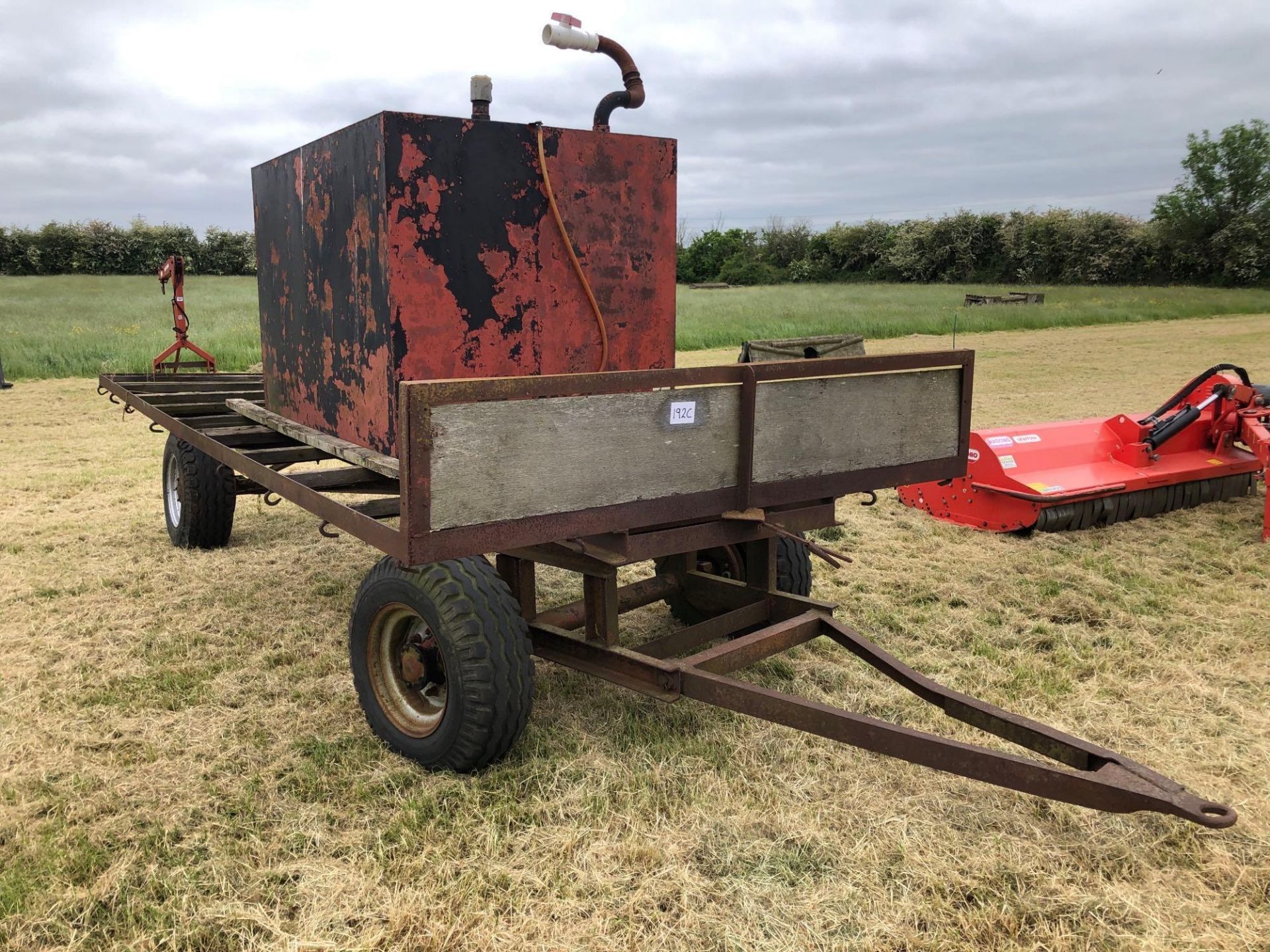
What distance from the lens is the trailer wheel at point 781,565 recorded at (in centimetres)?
394

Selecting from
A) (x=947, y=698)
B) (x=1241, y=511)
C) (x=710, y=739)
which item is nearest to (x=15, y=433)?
(x=710, y=739)

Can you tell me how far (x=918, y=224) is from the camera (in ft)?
148

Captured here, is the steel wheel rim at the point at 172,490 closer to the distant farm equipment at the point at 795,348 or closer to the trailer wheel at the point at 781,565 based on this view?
the trailer wheel at the point at 781,565

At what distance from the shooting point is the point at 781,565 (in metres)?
3.95

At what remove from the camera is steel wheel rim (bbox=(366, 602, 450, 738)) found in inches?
120

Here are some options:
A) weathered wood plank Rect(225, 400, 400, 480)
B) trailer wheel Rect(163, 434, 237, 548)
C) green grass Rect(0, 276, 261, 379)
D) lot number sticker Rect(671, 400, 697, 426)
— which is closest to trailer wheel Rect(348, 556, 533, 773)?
weathered wood plank Rect(225, 400, 400, 480)

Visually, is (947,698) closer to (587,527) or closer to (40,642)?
(587,527)

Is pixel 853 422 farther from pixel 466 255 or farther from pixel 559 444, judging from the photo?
pixel 466 255

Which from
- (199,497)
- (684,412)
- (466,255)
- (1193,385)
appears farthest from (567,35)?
(1193,385)

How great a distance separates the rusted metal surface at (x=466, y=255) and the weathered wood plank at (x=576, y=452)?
88 cm

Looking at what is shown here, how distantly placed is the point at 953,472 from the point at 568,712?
168 cm

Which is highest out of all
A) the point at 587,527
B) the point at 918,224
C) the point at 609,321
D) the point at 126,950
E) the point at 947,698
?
the point at 918,224

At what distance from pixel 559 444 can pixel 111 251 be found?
48.8m

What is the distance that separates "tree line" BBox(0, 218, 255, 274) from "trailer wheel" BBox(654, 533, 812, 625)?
43.7m
